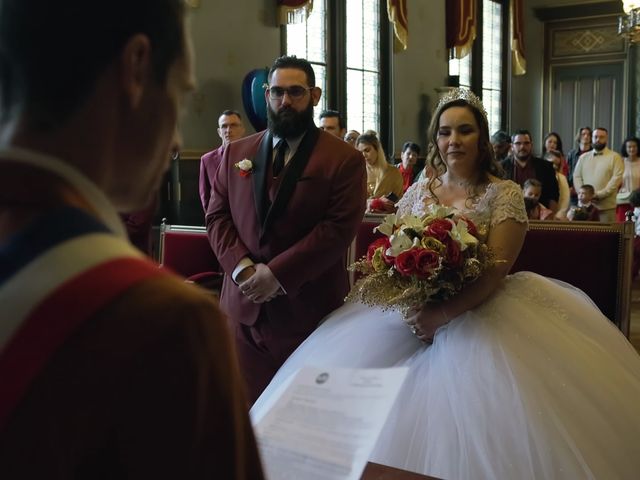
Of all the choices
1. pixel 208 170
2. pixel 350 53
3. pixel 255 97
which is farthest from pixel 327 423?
pixel 350 53

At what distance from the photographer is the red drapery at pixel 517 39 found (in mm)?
12015

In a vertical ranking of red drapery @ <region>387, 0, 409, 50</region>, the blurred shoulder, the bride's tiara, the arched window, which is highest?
red drapery @ <region>387, 0, 409, 50</region>

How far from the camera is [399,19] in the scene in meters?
8.61

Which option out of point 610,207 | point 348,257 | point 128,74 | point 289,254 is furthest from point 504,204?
point 610,207

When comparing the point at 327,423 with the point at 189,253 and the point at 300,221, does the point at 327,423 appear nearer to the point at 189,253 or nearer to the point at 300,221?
the point at 300,221

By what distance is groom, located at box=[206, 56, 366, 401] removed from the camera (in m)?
2.16

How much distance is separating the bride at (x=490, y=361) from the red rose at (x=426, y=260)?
16 cm

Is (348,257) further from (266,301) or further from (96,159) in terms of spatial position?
(96,159)

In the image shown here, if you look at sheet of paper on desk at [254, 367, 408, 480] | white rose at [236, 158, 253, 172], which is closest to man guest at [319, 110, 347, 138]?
white rose at [236, 158, 253, 172]

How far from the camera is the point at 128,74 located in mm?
508

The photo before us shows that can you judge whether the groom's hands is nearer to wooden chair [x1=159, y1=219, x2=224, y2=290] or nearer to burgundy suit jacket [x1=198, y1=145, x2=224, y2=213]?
wooden chair [x1=159, y1=219, x2=224, y2=290]

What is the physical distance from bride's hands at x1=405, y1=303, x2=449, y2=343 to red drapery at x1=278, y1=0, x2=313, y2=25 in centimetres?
515

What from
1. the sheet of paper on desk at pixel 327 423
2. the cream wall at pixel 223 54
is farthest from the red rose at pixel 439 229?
the cream wall at pixel 223 54

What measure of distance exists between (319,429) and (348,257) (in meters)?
2.35
